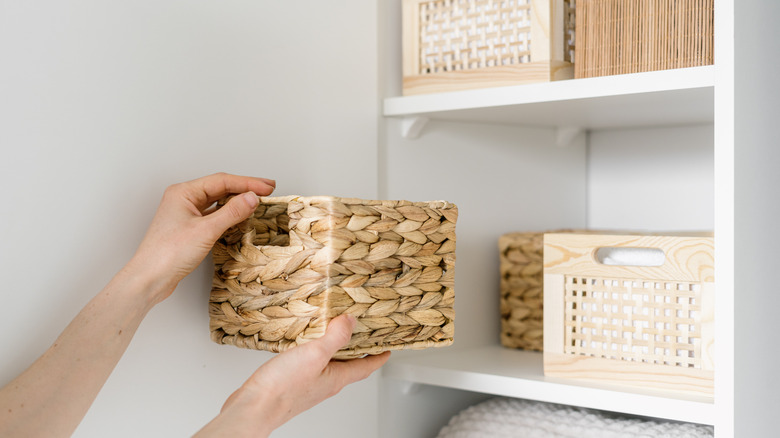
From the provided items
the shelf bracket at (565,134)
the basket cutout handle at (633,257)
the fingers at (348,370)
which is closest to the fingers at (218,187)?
the fingers at (348,370)

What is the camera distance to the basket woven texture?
1233 millimetres

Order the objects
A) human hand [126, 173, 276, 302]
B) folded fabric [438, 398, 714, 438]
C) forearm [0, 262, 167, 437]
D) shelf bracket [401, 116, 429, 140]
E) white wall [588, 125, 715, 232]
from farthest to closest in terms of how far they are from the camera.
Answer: white wall [588, 125, 715, 232] → shelf bracket [401, 116, 429, 140] → folded fabric [438, 398, 714, 438] → human hand [126, 173, 276, 302] → forearm [0, 262, 167, 437]

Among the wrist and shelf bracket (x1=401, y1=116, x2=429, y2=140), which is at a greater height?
shelf bracket (x1=401, y1=116, x2=429, y2=140)

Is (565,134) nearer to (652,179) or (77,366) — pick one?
(652,179)

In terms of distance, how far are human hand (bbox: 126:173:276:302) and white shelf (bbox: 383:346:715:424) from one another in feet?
1.36

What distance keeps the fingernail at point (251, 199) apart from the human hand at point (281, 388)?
164mm

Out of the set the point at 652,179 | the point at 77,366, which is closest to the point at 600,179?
the point at 652,179

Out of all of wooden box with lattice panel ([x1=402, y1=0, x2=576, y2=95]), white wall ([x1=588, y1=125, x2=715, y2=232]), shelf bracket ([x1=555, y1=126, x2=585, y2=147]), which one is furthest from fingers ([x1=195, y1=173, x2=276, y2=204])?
white wall ([x1=588, y1=125, x2=715, y2=232])

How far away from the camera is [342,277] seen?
82 centimetres

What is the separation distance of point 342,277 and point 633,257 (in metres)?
0.41

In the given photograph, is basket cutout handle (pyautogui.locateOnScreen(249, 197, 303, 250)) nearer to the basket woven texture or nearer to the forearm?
the forearm

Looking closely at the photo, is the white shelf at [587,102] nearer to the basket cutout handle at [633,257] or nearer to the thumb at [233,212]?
the basket cutout handle at [633,257]

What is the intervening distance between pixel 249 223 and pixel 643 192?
85 centimetres

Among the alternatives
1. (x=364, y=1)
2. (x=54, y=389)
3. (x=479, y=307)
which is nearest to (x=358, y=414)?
(x=479, y=307)
